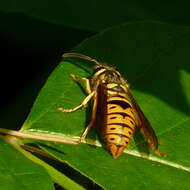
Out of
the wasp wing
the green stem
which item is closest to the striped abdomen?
the wasp wing

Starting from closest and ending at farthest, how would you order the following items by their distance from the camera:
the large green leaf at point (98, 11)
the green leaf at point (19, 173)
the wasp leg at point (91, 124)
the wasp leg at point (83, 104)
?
the green leaf at point (19, 173) → the wasp leg at point (91, 124) → the wasp leg at point (83, 104) → the large green leaf at point (98, 11)

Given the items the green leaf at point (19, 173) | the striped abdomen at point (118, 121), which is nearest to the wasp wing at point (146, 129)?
the striped abdomen at point (118, 121)

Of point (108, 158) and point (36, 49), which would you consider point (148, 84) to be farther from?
point (36, 49)

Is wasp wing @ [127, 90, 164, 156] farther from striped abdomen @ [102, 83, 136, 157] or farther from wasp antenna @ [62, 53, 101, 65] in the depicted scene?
wasp antenna @ [62, 53, 101, 65]

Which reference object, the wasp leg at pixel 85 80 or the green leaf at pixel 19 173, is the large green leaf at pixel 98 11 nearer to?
the wasp leg at pixel 85 80

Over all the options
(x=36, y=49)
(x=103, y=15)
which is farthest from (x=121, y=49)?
(x=36, y=49)

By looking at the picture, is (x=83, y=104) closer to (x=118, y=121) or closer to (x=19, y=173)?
(x=118, y=121)
